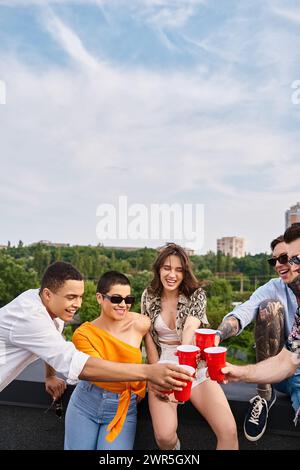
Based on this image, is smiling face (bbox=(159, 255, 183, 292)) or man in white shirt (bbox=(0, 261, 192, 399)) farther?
smiling face (bbox=(159, 255, 183, 292))

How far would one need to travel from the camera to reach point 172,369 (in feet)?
7.57

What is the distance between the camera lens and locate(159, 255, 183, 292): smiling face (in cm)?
317

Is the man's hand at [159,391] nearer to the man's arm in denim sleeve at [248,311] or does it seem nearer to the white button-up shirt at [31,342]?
the white button-up shirt at [31,342]

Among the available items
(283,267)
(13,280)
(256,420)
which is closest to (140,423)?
(256,420)

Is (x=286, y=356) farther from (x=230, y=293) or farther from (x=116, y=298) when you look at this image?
(x=230, y=293)

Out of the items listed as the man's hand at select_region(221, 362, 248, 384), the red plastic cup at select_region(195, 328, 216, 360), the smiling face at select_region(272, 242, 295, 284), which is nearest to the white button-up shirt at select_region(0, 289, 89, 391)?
the red plastic cup at select_region(195, 328, 216, 360)

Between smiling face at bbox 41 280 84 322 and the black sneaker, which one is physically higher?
smiling face at bbox 41 280 84 322

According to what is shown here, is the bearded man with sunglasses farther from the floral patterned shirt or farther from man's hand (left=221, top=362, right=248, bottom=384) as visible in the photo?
man's hand (left=221, top=362, right=248, bottom=384)

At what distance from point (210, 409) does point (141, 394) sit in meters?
0.42

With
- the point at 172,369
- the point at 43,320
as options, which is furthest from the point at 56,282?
the point at 172,369

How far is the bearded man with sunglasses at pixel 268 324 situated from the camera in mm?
2844

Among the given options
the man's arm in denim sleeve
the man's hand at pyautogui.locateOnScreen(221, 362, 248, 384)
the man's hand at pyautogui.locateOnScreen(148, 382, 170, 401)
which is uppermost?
the man's arm in denim sleeve

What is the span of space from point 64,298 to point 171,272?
0.81m

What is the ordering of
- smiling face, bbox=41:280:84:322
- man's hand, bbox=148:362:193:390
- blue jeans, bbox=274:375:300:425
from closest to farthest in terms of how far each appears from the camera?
man's hand, bbox=148:362:193:390
smiling face, bbox=41:280:84:322
blue jeans, bbox=274:375:300:425
